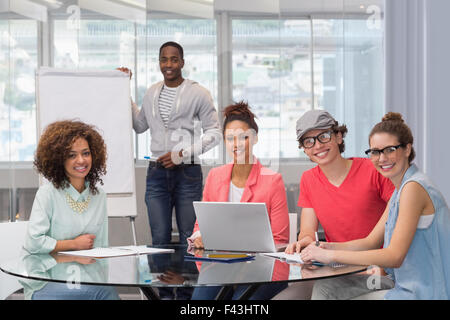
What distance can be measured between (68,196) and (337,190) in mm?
1187

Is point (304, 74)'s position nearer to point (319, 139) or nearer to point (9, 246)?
point (319, 139)

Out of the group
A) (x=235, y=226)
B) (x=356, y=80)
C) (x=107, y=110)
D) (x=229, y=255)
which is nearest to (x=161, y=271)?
(x=229, y=255)

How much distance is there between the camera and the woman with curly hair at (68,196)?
7.54 feet

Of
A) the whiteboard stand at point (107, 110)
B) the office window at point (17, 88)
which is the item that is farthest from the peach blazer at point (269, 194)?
the office window at point (17, 88)

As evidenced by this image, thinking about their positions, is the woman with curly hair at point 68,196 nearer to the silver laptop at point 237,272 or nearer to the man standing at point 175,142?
the silver laptop at point 237,272

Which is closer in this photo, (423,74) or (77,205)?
(77,205)

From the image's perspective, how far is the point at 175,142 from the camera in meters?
3.77

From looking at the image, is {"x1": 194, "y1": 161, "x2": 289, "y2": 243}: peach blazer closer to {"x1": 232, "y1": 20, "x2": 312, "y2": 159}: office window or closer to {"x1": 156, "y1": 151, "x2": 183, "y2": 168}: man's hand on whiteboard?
{"x1": 156, "y1": 151, "x2": 183, "y2": 168}: man's hand on whiteboard

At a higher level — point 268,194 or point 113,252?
point 268,194

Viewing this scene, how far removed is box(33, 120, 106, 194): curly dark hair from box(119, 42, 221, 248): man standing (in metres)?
1.09

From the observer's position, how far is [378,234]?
229 cm

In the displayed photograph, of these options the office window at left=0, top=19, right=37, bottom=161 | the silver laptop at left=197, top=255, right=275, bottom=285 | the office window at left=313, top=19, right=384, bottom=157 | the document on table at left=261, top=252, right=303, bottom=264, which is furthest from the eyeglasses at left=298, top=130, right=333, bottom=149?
the office window at left=0, top=19, right=37, bottom=161
